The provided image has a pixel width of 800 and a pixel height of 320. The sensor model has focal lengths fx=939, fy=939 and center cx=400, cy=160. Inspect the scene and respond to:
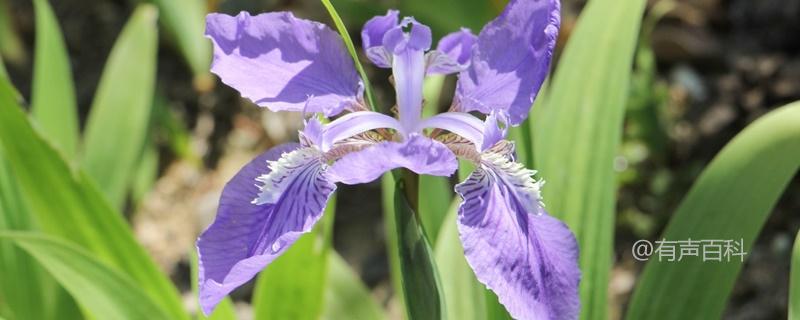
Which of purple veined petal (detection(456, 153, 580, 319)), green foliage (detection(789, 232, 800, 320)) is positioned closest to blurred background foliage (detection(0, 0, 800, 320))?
green foliage (detection(789, 232, 800, 320))

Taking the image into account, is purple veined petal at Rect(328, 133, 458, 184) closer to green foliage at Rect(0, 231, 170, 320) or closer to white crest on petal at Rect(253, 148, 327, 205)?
white crest on petal at Rect(253, 148, 327, 205)

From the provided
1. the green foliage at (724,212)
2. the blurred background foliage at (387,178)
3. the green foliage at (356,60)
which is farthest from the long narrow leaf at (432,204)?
the green foliage at (356,60)

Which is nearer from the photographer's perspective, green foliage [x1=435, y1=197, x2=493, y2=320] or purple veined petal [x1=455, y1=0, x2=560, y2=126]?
purple veined petal [x1=455, y1=0, x2=560, y2=126]

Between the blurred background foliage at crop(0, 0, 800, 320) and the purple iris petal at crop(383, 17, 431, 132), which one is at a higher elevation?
the purple iris petal at crop(383, 17, 431, 132)

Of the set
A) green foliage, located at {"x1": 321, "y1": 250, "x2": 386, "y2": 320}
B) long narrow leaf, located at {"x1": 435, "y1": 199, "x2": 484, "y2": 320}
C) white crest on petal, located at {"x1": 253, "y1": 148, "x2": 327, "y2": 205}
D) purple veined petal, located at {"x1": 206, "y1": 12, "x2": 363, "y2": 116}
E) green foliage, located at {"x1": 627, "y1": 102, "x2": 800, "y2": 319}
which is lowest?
green foliage, located at {"x1": 321, "y1": 250, "x2": 386, "y2": 320}

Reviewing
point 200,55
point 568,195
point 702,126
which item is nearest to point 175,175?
point 200,55

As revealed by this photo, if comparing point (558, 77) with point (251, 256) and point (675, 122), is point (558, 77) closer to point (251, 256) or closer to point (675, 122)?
point (251, 256)

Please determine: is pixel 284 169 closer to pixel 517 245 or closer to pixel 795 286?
pixel 517 245
